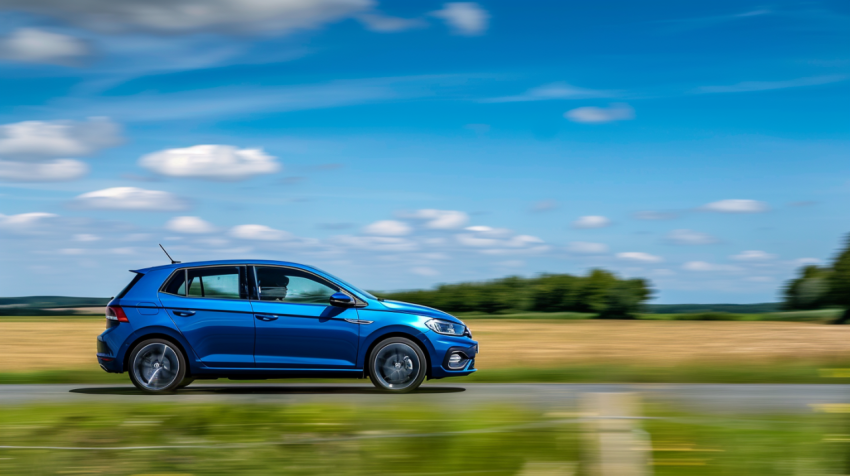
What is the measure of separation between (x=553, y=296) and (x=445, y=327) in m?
38.0

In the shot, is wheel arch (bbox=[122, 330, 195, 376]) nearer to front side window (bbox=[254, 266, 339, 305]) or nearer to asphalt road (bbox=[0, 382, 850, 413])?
asphalt road (bbox=[0, 382, 850, 413])

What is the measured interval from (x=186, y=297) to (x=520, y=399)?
13.9 feet

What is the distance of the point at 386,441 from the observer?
6.21 m

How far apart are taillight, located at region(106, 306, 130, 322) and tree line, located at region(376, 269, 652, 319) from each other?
32.0 m

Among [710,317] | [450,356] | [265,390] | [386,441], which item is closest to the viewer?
[386,441]

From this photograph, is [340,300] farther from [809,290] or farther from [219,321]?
[809,290]

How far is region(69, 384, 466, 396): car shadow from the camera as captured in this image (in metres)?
11.1

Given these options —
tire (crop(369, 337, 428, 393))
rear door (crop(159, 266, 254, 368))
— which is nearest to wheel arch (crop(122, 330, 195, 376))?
rear door (crop(159, 266, 254, 368))

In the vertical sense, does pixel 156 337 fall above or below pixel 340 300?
below

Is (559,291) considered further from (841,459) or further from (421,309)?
(841,459)

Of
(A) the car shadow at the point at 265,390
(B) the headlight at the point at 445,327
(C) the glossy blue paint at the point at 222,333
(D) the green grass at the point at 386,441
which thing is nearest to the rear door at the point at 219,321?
(C) the glossy blue paint at the point at 222,333

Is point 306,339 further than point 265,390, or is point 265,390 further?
point 265,390

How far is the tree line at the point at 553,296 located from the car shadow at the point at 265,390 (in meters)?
30.7

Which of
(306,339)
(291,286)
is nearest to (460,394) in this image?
(306,339)
